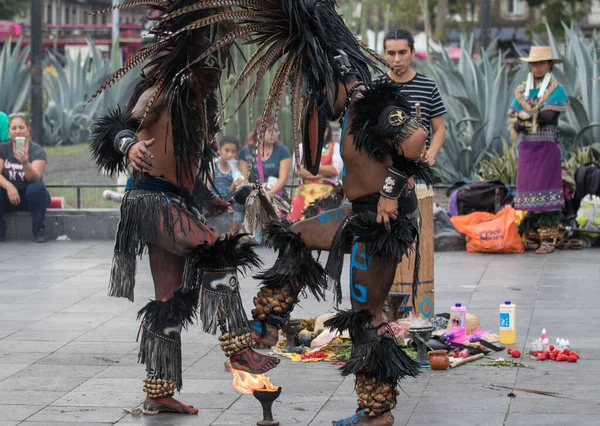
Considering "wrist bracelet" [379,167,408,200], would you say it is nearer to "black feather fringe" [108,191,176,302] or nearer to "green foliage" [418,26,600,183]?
"black feather fringe" [108,191,176,302]

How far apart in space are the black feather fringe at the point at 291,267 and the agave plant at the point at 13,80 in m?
15.6

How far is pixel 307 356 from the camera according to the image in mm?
6727

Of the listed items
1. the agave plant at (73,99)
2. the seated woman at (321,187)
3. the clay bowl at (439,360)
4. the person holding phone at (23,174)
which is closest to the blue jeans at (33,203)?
the person holding phone at (23,174)

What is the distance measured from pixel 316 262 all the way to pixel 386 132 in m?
0.86

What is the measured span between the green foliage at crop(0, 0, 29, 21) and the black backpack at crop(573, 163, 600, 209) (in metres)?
40.7

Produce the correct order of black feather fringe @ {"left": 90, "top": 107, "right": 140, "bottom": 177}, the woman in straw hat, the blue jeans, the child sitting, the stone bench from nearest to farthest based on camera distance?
black feather fringe @ {"left": 90, "top": 107, "right": 140, "bottom": 177}
the woman in straw hat
the child sitting
the blue jeans
the stone bench

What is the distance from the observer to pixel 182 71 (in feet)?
17.2

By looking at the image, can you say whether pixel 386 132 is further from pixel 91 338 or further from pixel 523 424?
pixel 91 338

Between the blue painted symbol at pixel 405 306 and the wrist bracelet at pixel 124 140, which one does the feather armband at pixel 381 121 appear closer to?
the wrist bracelet at pixel 124 140

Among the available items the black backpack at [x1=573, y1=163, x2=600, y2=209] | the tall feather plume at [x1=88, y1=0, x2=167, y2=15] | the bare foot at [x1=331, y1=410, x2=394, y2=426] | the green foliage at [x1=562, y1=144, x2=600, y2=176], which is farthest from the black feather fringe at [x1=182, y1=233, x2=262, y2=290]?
the green foliage at [x1=562, y1=144, x2=600, y2=176]

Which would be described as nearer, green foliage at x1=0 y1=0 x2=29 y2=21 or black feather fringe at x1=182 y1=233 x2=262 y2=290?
black feather fringe at x1=182 y1=233 x2=262 y2=290

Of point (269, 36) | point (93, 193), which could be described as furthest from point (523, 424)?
point (93, 193)

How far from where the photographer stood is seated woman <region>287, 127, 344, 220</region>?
1129 centimetres

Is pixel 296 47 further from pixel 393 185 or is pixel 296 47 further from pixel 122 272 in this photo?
pixel 122 272
